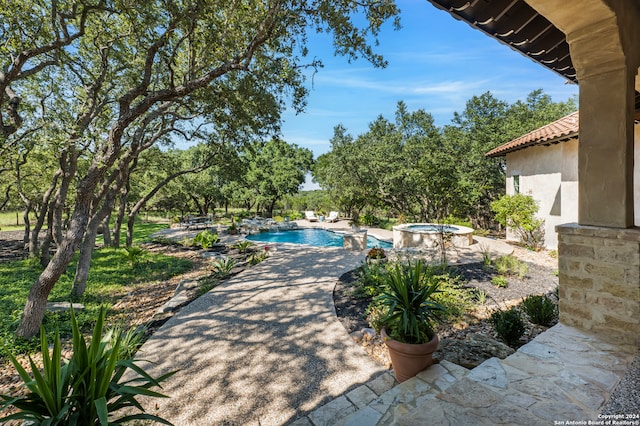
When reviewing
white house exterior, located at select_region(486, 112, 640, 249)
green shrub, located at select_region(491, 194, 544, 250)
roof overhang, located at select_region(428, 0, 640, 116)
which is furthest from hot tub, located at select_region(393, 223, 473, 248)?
roof overhang, located at select_region(428, 0, 640, 116)

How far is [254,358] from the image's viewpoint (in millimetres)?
3631

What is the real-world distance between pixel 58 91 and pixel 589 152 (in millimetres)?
11819

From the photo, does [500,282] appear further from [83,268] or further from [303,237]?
[303,237]

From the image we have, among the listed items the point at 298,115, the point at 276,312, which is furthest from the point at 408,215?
the point at 276,312

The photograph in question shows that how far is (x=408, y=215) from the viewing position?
744 inches

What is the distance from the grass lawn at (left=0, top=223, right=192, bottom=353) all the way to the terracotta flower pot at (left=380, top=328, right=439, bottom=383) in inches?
211

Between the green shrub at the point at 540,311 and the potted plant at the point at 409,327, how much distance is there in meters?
2.10

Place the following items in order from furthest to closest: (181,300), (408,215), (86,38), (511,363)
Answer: (408,215) → (86,38) → (181,300) → (511,363)

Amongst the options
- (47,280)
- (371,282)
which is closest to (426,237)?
(371,282)

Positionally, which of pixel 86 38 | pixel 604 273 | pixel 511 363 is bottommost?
pixel 511 363

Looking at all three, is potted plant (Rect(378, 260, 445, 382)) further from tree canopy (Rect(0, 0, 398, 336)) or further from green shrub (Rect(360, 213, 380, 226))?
green shrub (Rect(360, 213, 380, 226))

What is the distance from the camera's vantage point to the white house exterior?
886 centimetres

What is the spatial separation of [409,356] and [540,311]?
2601 mm

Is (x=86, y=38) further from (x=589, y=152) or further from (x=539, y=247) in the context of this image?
(x=539, y=247)
